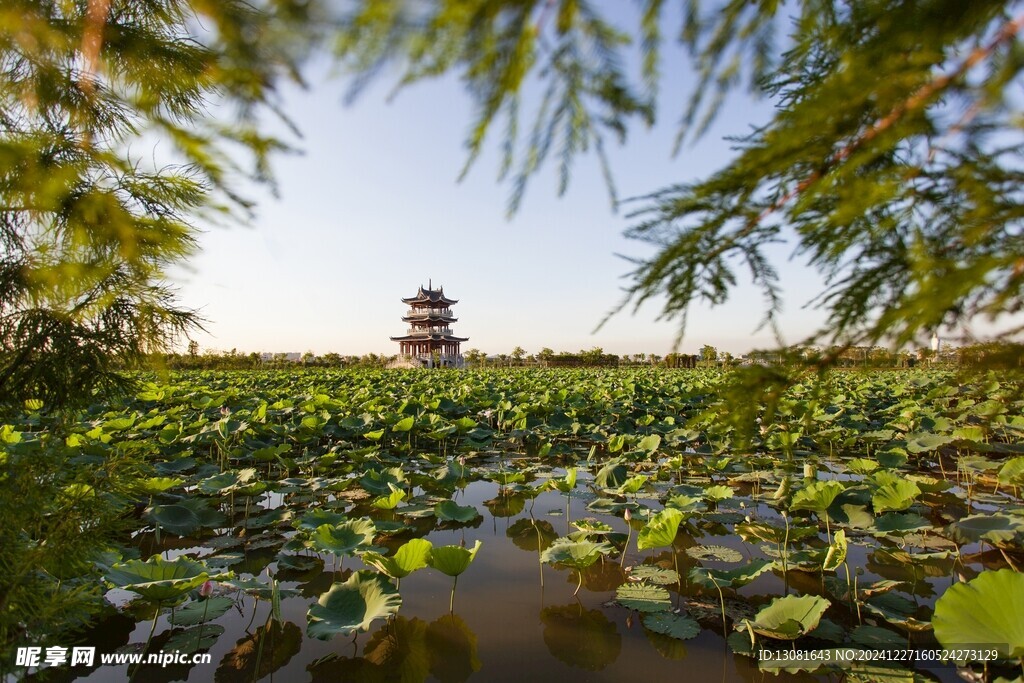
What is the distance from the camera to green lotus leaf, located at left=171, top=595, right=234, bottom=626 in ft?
7.93

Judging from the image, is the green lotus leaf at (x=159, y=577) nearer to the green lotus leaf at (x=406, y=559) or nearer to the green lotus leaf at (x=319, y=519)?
the green lotus leaf at (x=406, y=559)

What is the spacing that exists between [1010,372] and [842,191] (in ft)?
2.64

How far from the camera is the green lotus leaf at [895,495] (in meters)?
2.97

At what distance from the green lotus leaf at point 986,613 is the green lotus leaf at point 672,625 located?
3.25ft

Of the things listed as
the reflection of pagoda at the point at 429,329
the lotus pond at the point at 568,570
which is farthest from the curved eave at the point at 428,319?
the lotus pond at the point at 568,570

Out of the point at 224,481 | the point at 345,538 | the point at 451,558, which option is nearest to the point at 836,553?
the point at 451,558

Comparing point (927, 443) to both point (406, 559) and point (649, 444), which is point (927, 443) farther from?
point (406, 559)

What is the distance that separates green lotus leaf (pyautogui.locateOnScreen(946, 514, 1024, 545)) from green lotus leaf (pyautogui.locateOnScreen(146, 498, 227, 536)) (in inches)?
185

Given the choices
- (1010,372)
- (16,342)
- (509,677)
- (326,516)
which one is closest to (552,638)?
(509,677)

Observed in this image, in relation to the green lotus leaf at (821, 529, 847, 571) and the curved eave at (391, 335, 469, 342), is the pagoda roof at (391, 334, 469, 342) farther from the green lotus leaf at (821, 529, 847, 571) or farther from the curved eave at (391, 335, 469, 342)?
the green lotus leaf at (821, 529, 847, 571)

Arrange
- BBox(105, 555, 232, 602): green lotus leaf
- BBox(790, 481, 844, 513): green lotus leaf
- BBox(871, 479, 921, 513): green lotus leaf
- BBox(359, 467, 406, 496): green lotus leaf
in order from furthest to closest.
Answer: BBox(359, 467, 406, 496): green lotus leaf < BBox(790, 481, 844, 513): green lotus leaf < BBox(871, 479, 921, 513): green lotus leaf < BBox(105, 555, 232, 602): green lotus leaf

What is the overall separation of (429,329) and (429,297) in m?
2.93

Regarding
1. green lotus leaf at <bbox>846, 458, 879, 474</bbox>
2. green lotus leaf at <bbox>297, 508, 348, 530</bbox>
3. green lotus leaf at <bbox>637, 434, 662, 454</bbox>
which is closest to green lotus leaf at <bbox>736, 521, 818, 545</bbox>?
green lotus leaf at <bbox>846, 458, 879, 474</bbox>

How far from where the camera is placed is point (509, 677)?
2.22 m
